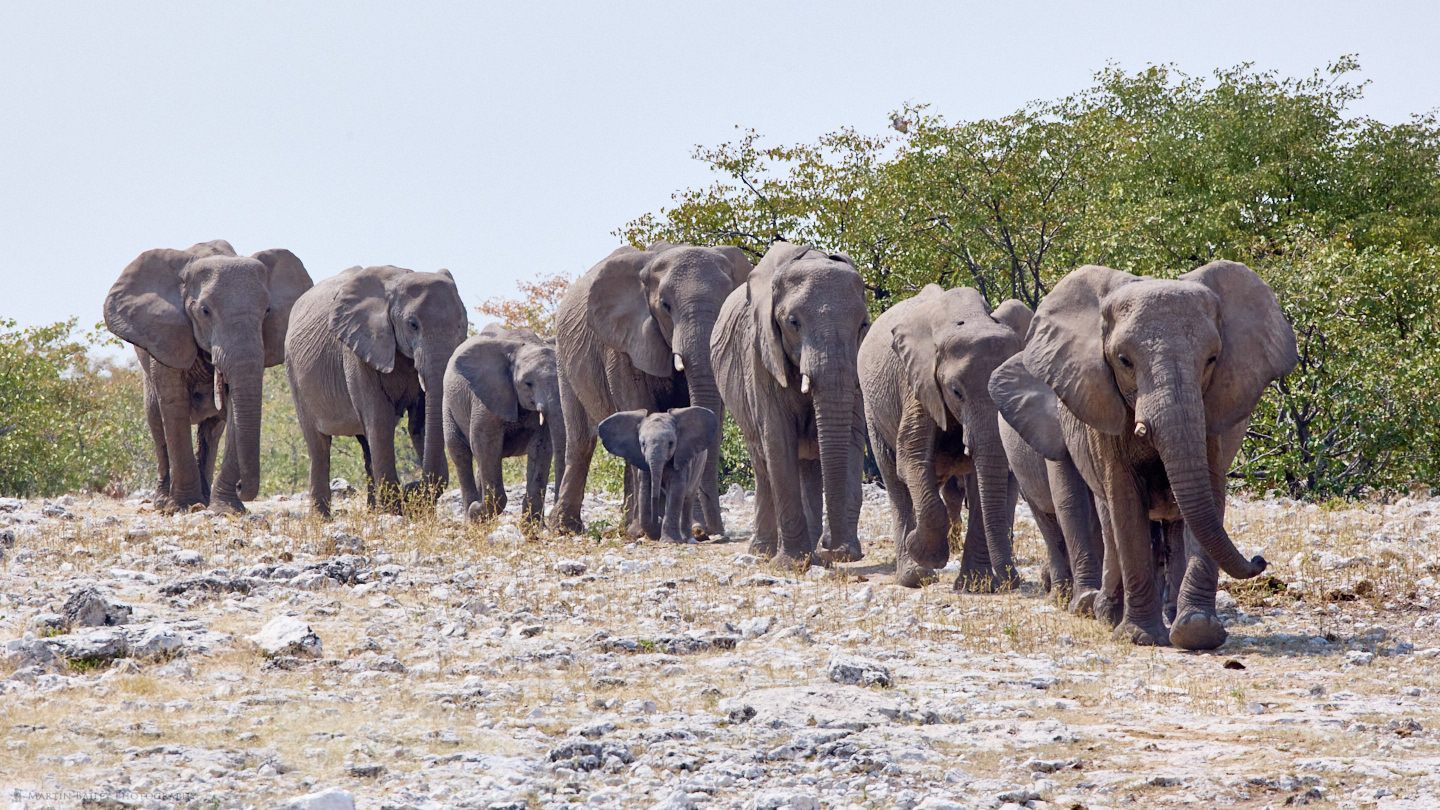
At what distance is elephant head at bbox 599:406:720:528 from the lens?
1413 cm

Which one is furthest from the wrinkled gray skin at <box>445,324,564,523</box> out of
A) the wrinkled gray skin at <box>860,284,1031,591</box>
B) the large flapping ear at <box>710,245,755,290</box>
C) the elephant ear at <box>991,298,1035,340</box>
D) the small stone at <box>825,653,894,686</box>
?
the small stone at <box>825,653,894,686</box>

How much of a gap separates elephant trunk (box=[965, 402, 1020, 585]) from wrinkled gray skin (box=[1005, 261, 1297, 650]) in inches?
59.7

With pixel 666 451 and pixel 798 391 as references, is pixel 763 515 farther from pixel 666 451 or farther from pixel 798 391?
pixel 666 451

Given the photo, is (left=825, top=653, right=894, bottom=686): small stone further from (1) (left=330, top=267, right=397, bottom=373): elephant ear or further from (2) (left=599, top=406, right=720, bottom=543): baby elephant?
(1) (left=330, top=267, right=397, bottom=373): elephant ear

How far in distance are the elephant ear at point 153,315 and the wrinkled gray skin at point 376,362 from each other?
1.31 metres

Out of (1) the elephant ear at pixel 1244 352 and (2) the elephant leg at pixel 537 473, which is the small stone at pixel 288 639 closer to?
(1) the elephant ear at pixel 1244 352

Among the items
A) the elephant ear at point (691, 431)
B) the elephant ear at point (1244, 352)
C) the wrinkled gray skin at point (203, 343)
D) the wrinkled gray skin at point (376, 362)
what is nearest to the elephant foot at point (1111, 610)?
the elephant ear at point (1244, 352)

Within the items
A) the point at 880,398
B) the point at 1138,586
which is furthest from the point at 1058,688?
the point at 880,398

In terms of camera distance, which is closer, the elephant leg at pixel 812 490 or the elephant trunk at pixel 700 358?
the elephant leg at pixel 812 490

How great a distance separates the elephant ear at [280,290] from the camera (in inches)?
747

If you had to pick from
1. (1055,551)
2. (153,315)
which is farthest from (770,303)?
(153,315)

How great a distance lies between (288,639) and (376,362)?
9.03 metres

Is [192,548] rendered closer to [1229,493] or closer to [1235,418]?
[1235,418]

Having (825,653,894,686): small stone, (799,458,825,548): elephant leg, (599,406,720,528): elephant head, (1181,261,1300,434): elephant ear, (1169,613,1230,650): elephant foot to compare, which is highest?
(1181,261,1300,434): elephant ear
